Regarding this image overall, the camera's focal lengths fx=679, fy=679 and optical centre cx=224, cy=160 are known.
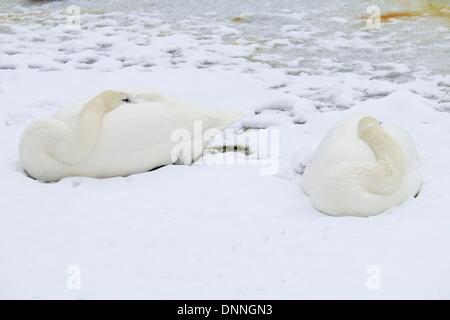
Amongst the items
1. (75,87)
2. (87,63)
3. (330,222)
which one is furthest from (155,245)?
(87,63)

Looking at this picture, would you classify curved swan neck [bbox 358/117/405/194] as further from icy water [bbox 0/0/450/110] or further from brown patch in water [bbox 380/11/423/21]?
brown patch in water [bbox 380/11/423/21]

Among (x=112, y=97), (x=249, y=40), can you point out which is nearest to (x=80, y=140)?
(x=112, y=97)

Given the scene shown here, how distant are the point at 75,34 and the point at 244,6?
2878mm

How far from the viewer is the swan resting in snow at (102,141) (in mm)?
5062

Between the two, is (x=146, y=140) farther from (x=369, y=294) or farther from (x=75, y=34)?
(x=75, y=34)

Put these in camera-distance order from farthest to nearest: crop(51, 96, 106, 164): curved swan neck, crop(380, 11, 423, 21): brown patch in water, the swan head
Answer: crop(380, 11, 423, 21): brown patch in water → the swan head → crop(51, 96, 106, 164): curved swan neck

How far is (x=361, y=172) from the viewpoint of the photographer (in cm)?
440

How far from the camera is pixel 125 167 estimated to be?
519 cm

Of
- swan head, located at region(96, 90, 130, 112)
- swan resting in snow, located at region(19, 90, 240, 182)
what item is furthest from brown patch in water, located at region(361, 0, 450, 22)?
swan resting in snow, located at region(19, 90, 240, 182)

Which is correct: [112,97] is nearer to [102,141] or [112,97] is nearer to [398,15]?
[102,141]

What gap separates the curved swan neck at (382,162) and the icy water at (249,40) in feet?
6.60

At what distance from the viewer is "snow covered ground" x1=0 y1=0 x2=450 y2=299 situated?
3.79 meters

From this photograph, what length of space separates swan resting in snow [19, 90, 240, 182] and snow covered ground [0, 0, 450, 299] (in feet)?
0.39
